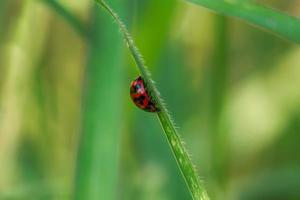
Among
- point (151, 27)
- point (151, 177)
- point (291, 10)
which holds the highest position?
point (291, 10)

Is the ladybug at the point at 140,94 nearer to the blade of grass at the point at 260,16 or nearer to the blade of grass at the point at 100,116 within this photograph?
the blade of grass at the point at 100,116

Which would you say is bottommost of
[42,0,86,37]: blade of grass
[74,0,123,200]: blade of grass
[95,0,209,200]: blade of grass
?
[95,0,209,200]: blade of grass

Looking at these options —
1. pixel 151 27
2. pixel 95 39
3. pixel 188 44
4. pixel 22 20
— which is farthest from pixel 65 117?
pixel 95 39

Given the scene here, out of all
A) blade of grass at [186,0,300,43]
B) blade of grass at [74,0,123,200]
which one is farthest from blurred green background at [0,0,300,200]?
blade of grass at [186,0,300,43]

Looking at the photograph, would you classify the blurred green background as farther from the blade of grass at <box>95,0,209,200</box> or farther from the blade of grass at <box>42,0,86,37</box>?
the blade of grass at <box>95,0,209,200</box>

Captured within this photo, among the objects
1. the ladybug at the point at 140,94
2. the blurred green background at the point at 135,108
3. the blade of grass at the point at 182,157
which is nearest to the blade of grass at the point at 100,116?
the blurred green background at the point at 135,108

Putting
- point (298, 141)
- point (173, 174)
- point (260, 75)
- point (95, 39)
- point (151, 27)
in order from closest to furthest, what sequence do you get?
1. point (95, 39)
2. point (151, 27)
3. point (173, 174)
4. point (298, 141)
5. point (260, 75)

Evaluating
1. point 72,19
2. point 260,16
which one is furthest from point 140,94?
point 260,16

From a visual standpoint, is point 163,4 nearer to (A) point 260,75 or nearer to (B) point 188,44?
(B) point 188,44
